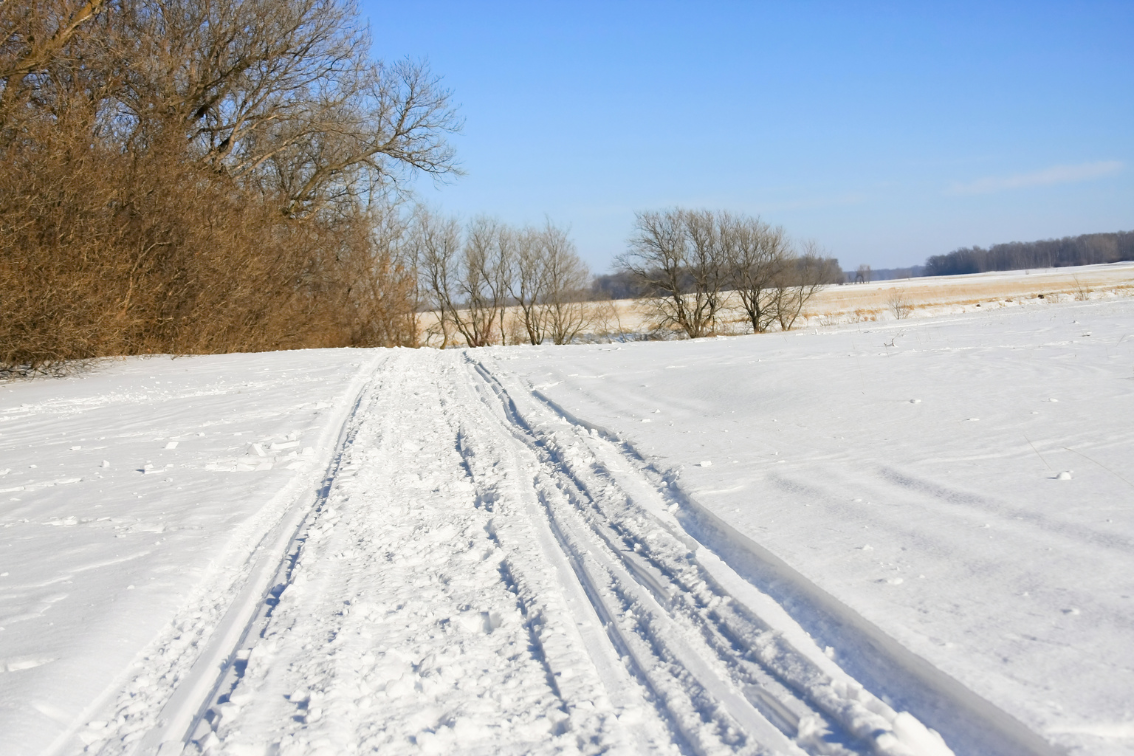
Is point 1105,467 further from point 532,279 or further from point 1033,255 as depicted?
point 1033,255

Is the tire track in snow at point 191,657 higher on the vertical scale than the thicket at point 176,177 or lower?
lower

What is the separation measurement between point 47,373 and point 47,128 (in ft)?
15.4

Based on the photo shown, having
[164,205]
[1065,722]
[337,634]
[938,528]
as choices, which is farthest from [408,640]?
[164,205]

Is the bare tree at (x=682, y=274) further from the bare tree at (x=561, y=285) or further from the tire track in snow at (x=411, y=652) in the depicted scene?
the tire track in snow at (x=411, y=652)

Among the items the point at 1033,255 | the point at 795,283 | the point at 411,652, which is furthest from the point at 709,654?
the point at 1033,255

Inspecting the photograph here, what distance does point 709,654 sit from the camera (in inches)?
125

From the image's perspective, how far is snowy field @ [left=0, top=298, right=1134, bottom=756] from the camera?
272cm

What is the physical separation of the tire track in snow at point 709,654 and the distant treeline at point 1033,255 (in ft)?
501

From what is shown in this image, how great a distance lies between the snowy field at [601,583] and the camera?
2.72 m

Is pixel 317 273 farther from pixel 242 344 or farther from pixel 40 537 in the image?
pixel 40 537

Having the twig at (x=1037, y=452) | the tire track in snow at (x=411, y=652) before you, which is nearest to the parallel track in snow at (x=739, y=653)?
the tire track in snow at (x=411, y=652)

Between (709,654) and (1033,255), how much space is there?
17019 cm

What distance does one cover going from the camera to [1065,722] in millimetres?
2371

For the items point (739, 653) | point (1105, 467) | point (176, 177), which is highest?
point (176, 177)
